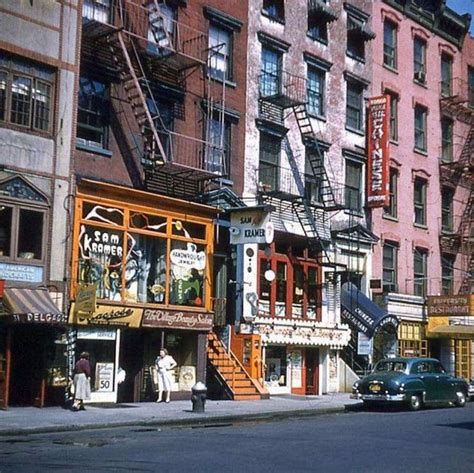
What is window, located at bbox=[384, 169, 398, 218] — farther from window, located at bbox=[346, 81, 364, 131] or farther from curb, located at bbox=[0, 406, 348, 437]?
curb, located at bbox=[0, 406, 348, 437]

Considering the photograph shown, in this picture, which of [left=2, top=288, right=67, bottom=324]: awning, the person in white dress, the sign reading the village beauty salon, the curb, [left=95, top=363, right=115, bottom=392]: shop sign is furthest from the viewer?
the sign reading the village beauty salon

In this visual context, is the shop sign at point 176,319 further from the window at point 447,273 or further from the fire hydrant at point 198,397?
the window at point 447,273

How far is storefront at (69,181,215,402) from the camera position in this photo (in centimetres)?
2389

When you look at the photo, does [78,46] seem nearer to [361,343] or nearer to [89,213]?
[89,213]

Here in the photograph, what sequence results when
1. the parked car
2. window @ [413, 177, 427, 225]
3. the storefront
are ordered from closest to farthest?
the storefront < the parked car < window @ [413, 177, 427, 225]

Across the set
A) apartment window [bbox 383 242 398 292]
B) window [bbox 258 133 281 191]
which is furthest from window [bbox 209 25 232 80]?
apartment window [bbox 383 242 398 292]

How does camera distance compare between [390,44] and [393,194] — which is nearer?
[393,194]

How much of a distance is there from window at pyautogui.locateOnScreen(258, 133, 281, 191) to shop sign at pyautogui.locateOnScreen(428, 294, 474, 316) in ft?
33.0

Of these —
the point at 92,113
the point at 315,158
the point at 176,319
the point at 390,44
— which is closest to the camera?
the point at 92,113

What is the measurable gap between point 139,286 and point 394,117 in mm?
17121

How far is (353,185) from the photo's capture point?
35.2m

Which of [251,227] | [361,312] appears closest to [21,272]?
[251,227]

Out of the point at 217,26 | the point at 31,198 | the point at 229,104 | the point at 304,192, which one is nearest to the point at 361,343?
the point at 304,192

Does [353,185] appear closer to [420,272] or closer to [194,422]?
[420,272]
